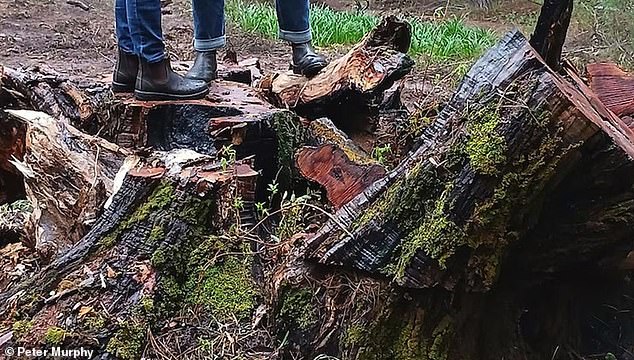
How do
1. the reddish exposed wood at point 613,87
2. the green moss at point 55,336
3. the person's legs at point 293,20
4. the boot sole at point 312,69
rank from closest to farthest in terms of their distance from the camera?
the green moss at point 55,336 < the reddish exposed wood at point 613,87 < the person's legs at point 293,20 < the boot sole at point 312,69

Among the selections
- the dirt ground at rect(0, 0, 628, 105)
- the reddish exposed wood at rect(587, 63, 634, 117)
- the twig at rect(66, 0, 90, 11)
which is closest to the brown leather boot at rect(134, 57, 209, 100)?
the reddish exposed wood at rect(587, 63, 634, 117)

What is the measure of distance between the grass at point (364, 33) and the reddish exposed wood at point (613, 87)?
13.8 ft

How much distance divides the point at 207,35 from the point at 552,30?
1.93m

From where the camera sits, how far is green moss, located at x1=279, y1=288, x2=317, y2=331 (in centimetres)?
207

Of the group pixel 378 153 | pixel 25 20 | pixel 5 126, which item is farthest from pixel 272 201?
pixel 25 20

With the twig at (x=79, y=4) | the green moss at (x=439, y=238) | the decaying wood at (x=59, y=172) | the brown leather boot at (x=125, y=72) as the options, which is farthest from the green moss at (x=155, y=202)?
the twig at (x=79, y=4)

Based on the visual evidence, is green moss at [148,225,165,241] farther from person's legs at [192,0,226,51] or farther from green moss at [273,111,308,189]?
person's legs at [192,0,226,51]

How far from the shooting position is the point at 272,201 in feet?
9.38

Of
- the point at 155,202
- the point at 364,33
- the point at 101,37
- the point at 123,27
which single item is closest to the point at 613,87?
the point at 155,202

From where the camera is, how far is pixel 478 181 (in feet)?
5.96

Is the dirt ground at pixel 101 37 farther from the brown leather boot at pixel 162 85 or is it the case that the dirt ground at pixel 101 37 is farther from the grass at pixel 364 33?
the brown leather boot at pixel 162 85

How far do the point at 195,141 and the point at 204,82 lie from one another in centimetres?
30

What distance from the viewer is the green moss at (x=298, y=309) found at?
2072 mm

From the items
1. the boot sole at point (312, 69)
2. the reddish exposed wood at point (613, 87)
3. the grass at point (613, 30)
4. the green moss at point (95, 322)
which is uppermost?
the reddish exposed wood at point (613, 87)
